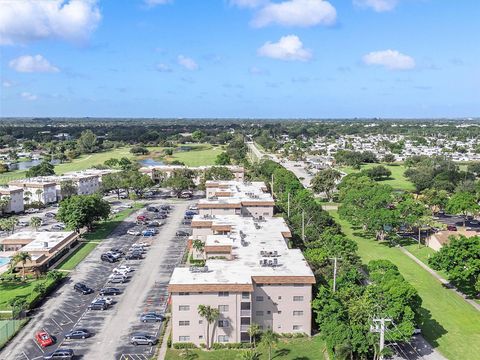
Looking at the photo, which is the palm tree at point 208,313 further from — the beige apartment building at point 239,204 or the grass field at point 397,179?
the grass field at point 397,179

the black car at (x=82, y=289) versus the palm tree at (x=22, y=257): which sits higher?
the palm tree at (x=22, y=257)

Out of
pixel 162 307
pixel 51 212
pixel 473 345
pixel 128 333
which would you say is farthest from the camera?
pixel 51 212

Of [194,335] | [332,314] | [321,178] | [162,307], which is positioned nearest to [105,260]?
[162,307]

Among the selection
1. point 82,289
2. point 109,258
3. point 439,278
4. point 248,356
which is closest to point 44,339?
Result: point 82,289

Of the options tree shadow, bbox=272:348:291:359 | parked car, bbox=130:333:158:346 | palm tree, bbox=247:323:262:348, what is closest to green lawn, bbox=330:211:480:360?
tree shadow, bbox=272:348:291:359

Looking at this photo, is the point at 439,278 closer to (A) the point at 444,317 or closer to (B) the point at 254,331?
(A) the point at 444,317

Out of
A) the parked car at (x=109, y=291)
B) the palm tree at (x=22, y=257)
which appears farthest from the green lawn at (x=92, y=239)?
the parked car at (x=109, y=291)

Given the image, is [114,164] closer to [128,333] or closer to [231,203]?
[231,203]
